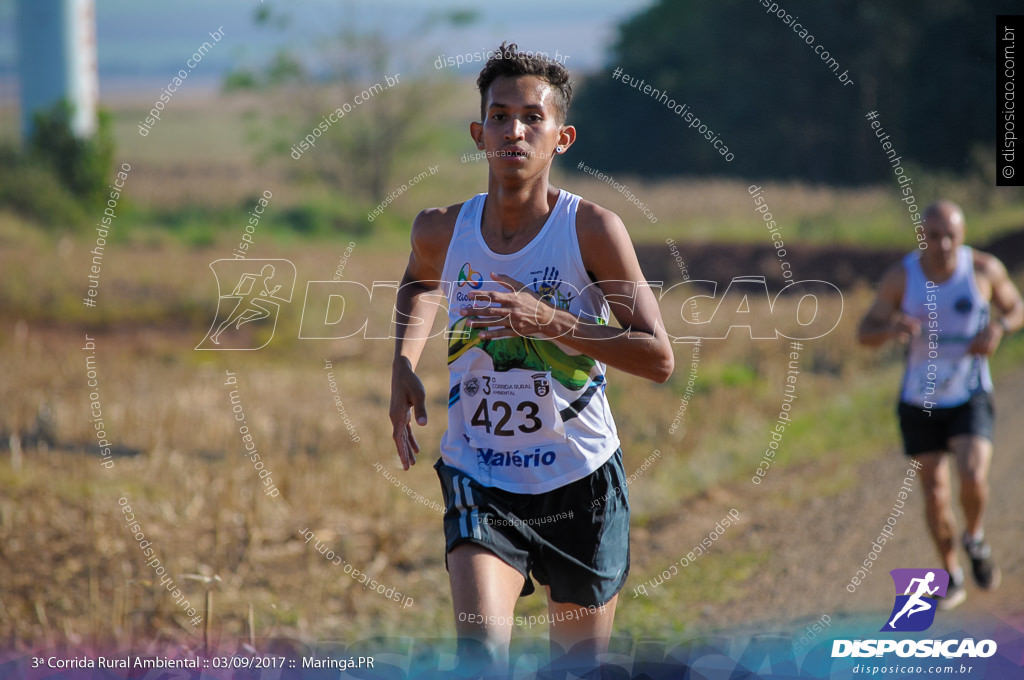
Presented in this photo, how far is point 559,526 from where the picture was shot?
316cm

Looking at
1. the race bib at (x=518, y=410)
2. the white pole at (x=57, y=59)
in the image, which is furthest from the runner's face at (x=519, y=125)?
the white pole at (x=57, y=59)

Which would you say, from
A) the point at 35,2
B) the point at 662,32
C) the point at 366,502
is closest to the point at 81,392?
the point at 366,502

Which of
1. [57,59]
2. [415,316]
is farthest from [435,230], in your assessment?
[57,59]

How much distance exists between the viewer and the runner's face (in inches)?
121

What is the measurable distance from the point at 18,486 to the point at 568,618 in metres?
4.64

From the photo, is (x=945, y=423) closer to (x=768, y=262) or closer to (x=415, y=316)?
(x=415, y=316)

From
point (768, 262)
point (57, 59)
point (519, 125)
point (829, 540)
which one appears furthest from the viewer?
point (57, 59)

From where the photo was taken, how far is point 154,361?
12.6 m

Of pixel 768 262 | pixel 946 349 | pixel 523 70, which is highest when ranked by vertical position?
pixel 768 262

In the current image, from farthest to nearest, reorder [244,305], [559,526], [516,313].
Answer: [244,305]
[559,526]
[516,313]

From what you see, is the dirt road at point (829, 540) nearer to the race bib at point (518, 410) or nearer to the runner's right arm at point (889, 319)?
the runner's right arm at point (889, 319)

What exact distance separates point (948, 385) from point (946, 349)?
193 millimetres

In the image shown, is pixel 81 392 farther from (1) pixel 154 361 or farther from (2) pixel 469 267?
(2) pixel 469 267

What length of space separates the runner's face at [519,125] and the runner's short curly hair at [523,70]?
27 millimetres
